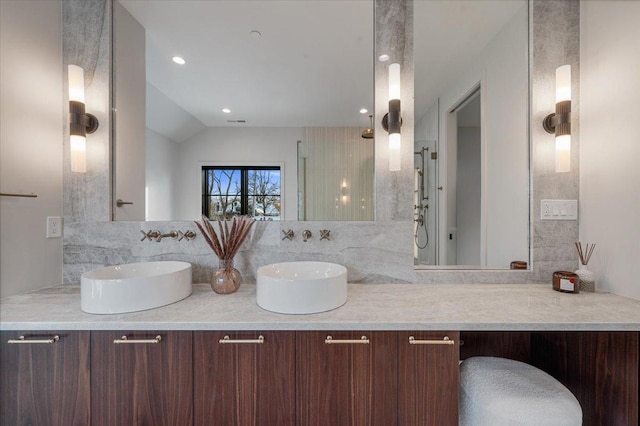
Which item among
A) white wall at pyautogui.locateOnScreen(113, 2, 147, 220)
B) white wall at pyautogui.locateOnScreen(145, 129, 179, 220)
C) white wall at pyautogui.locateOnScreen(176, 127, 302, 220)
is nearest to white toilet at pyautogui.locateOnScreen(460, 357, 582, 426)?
white wall at pyautogui.locateOnScreen(176, 127, 302, 220)

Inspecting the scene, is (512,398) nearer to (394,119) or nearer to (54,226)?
(394,119)

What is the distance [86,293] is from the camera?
3.39 ft

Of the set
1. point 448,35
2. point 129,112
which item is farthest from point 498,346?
point 129,112

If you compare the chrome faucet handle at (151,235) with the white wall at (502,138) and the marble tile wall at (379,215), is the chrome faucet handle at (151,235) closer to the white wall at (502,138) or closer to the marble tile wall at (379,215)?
the marble tile wall at (379,215)

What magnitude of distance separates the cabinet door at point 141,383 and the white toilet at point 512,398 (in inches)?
42.2

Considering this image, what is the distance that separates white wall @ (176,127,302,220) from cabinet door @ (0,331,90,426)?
748 millimetres

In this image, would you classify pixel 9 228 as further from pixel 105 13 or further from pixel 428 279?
pixel 428 279

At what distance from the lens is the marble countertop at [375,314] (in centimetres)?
94

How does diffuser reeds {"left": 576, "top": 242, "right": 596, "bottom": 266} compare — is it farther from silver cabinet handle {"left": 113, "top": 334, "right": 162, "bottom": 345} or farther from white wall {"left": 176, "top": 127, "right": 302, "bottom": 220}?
Result: silver cabinet handle {"left": 113, "top": 334, "right": 162, "bottom": 345}

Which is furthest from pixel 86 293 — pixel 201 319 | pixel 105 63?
pixel 105 63

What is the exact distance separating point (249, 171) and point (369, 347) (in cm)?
112

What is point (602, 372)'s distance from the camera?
1075 millimetres

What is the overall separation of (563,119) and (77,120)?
2571mm

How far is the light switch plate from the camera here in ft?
4.78
